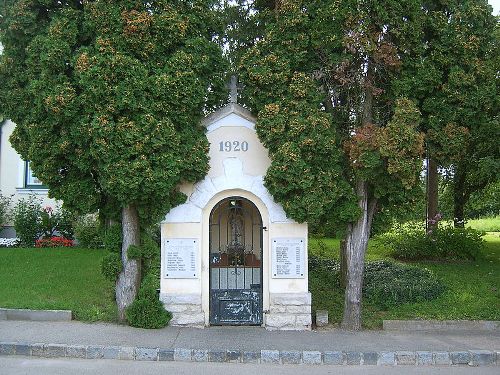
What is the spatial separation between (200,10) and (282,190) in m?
3.43

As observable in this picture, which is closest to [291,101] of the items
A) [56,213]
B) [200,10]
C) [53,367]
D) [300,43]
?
[300,43]

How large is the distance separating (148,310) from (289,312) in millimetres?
2502

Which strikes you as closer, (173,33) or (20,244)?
(173,33)

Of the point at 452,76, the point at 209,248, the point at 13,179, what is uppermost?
the point at 452,76

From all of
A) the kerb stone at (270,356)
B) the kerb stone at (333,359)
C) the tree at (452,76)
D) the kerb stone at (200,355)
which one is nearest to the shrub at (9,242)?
the kerb stone at (200,355)

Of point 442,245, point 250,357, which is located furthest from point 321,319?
point 442,245

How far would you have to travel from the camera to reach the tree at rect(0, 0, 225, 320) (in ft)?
30.1

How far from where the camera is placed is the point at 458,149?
9828 mm

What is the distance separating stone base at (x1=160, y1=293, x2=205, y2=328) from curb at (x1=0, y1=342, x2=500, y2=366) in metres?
1.47

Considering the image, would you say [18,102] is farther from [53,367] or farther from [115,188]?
[53,367]

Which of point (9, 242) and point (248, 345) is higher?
point (9, 242)

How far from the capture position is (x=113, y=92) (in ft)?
30.1

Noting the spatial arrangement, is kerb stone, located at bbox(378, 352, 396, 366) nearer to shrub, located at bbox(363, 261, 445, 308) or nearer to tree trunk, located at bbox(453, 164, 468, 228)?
shrub, located at bbox(363, 261, 445, 308)

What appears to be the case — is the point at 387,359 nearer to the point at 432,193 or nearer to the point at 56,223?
the point at 432,193
